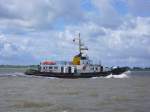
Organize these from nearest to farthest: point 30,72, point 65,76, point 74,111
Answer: point 74,111 → point 65,76 → point 30,72

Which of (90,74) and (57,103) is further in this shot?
(90,74)

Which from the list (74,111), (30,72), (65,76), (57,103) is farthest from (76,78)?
(74,111)

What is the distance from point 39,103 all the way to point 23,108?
379 centimetres

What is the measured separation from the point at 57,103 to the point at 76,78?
55.7 meters

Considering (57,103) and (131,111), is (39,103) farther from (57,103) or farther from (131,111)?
(131,111)

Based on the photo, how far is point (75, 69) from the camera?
96.5m

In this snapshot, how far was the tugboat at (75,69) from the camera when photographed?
9656cm

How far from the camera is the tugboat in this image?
96.6 meters

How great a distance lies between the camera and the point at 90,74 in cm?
9675

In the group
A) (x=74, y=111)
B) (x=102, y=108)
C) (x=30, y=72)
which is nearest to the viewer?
(x=74, y=111)

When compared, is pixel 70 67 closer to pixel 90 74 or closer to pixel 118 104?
pixel 90 74

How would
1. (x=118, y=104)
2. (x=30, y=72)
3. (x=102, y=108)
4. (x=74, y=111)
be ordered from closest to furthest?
1. (x=74, y=111)
2. (x=102, y=108)
3. (x=118, y=104)
4. (x=30, y=72)

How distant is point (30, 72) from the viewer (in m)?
102

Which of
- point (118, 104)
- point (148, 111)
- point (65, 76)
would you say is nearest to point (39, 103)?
point (118, 104)
